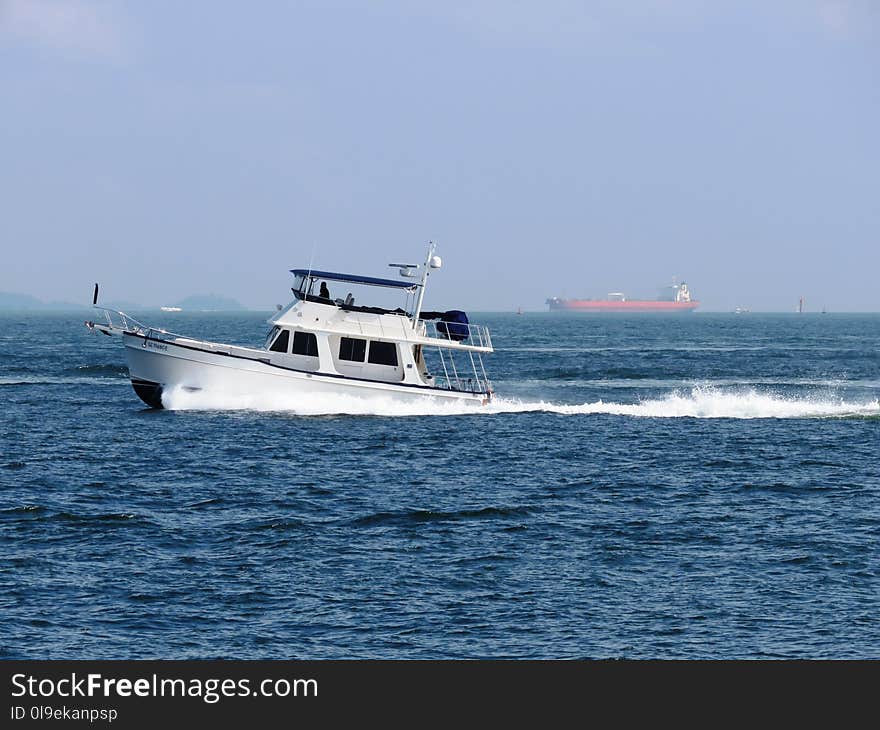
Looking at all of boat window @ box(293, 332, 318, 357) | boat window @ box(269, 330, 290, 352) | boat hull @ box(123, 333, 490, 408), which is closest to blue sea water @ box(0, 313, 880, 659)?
boat hull @ box(123, 333, 490, 408)

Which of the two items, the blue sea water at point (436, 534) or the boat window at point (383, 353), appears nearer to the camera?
the blue sea water at point (436, 534)

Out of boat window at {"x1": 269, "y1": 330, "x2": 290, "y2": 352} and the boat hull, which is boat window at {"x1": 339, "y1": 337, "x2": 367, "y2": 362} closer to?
the boat hull

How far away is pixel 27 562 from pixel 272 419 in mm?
20519

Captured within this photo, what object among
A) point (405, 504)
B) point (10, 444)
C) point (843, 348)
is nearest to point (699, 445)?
point (405, 504)

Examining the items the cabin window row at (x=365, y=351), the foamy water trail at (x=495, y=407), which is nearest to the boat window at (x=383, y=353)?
the cabin window row at (x=365, y=351)

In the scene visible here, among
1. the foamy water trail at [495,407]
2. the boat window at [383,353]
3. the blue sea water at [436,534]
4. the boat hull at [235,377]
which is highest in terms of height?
the boat window at [383,353]

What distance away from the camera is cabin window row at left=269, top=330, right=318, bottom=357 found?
140 ft

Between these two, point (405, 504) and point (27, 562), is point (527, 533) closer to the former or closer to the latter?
point (405, 504)

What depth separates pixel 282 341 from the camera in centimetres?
4303

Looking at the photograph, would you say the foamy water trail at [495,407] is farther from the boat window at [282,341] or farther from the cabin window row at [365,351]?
the boat window at [282,341]

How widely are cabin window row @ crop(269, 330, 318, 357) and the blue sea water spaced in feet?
7.61

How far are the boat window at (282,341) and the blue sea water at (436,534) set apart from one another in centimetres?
222

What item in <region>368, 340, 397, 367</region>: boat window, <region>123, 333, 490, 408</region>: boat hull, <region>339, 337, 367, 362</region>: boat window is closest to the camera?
<region>123, 333, 490, 408</region>: boat hull

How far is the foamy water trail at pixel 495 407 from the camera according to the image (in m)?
42.9
